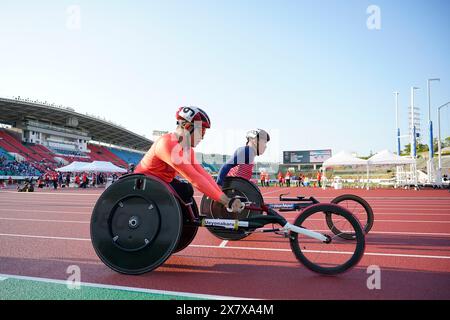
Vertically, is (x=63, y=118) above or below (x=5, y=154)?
above

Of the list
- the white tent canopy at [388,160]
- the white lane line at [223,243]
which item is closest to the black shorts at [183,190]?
the white lane line at [223,243]

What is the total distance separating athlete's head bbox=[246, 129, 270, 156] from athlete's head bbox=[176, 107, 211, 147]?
202 centimetres

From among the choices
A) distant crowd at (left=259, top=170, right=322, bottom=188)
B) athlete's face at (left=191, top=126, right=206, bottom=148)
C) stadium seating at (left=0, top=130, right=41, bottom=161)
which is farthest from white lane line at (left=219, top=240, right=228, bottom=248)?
stadium seating at (left=0, top=130, right=41, bottom=161)

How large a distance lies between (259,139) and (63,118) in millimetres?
56632

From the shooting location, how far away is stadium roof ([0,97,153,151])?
45.7 meters

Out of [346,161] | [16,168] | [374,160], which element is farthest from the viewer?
[16,168]

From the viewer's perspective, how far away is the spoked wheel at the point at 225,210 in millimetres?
4961

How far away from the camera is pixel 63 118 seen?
53.7 meters

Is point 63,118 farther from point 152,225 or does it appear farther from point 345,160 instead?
point 152,225

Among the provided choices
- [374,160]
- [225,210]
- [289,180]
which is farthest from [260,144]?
[289,180]

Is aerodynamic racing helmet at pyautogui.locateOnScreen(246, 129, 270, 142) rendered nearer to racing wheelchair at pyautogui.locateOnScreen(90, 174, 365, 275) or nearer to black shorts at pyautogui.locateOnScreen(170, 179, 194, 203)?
black shorts at pyautogui.locateOnScreen(170, 179, 194, 203)

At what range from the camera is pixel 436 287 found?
2779mm

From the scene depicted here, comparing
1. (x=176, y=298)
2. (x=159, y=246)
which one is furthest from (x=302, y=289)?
(x=159, y=246)

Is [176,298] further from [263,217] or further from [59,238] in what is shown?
[59,238]
